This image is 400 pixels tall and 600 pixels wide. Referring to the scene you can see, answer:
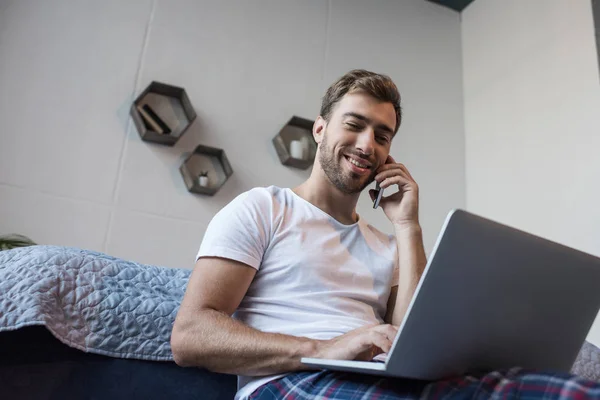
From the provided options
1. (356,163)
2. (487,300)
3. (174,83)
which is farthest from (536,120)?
(487,300)

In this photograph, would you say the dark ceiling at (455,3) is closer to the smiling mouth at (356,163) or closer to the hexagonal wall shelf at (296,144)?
the hexagonal wall shelf at (296,144)

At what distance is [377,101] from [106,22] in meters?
1.56

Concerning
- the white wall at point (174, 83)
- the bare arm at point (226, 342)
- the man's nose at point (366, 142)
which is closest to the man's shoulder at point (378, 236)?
the man's nose at point (366, 142)

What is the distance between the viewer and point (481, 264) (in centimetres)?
95

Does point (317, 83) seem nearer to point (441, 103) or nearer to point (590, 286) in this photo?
point (441, 103)

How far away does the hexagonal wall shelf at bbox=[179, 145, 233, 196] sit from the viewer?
8.53 ft

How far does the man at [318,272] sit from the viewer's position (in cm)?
119

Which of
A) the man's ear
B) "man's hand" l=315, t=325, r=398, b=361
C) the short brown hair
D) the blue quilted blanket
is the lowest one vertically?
the blue quilted blanket

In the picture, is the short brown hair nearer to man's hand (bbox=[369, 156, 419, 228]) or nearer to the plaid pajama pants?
man's hand (bbox=[369, 156, 419, 228])

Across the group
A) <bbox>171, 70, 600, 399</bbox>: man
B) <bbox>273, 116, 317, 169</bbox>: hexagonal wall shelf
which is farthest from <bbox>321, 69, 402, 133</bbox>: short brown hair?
<bbox>273, 116, 317, 169</bbox>: hexagonal wall shelf

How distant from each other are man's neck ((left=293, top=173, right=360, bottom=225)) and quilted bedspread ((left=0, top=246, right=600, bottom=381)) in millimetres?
466

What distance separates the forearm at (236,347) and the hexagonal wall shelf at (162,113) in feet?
4.91

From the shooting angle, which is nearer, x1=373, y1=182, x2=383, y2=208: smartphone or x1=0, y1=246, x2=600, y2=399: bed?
x1=0, y1=246, x2=600, y2=399: bed

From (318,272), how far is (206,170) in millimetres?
1417
